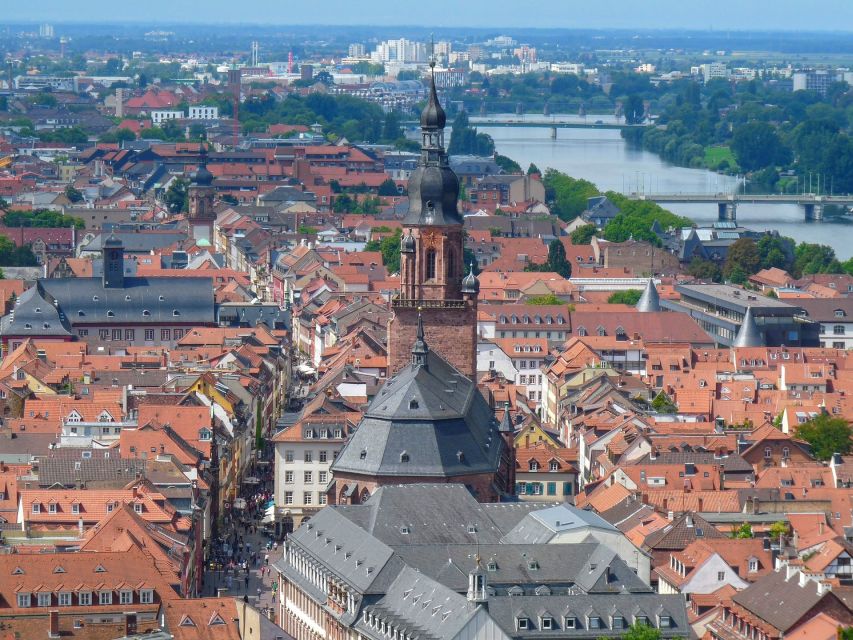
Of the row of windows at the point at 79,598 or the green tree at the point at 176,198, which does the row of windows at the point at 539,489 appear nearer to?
the row of windows at the point at 79,598

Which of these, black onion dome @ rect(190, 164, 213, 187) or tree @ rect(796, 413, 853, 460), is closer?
tree @ rect(796, 413, 853, 460)

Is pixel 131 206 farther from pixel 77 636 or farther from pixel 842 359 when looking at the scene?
pixel 77 636

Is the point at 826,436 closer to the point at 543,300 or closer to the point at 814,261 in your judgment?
the point at 543,300

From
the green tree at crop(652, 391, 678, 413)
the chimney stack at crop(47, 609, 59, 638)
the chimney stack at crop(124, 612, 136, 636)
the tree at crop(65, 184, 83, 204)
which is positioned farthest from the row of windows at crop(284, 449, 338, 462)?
the tree at crop(65, 184, 83, 204)

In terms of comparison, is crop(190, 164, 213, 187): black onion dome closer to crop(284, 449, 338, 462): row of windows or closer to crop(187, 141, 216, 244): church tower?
crop(187, 141, 216, 244): church tower

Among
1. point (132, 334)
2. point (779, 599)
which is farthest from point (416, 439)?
point (132, 334)

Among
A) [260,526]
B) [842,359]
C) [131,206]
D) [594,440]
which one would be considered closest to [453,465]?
[260,526]
